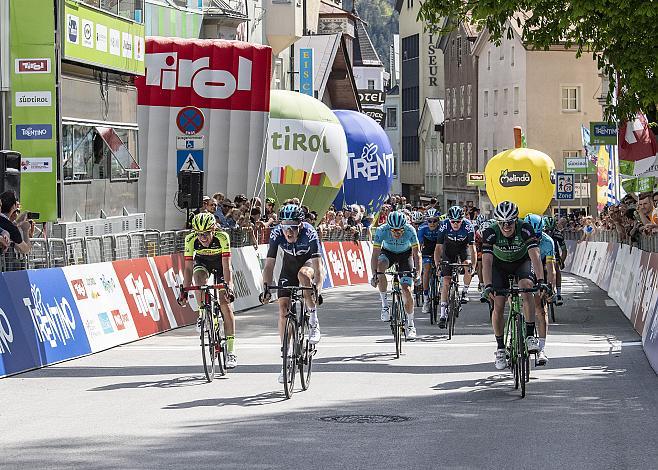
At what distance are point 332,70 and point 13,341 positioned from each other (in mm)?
62415

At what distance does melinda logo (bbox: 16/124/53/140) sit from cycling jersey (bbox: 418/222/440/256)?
6423 millimetres

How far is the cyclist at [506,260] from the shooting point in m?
15.8

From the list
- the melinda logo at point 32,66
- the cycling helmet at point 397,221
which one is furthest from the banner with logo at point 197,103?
A: the cycling helmet at point 397,221

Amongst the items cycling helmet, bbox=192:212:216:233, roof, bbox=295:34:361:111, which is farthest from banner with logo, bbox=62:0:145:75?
roof, bbox=295:34:361:111

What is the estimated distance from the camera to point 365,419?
13.0 meters

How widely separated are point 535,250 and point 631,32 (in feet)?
25.5

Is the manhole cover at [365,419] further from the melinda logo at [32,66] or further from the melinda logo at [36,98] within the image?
the melinda logo at [32,66]

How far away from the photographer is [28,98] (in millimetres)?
25359

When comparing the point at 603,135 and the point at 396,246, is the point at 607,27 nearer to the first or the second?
the point at 396,246

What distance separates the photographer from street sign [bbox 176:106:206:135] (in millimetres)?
29281

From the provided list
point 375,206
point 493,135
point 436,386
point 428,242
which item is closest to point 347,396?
point 436,386

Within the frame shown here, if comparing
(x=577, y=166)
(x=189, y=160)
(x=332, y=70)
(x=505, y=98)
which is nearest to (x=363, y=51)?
(x=505, y=98)

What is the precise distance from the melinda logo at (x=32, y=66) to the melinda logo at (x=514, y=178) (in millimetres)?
32243

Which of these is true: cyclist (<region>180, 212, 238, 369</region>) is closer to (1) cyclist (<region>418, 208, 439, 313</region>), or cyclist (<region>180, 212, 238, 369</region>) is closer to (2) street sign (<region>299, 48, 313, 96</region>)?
(1) cyclist (<region>418, 208, 439, 313</region>)
